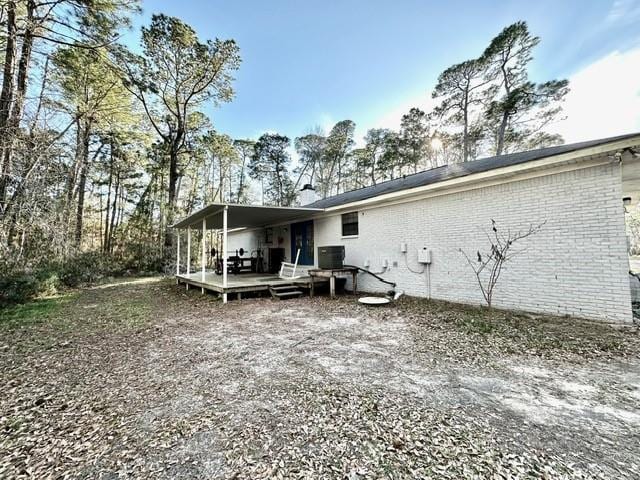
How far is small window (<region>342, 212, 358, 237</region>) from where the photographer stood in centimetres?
866

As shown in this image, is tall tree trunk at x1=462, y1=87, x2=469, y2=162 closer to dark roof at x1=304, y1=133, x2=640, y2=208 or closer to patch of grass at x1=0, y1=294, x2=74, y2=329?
dark roof at x1=304, y1=133, x2=640, y2=208

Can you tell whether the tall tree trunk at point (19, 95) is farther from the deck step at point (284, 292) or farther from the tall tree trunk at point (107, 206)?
the tall tree trunk at point (107, 206)

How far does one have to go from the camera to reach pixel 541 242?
4.87 meters

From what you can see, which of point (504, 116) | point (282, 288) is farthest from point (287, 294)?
point (504, 116)

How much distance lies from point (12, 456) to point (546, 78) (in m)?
20.9

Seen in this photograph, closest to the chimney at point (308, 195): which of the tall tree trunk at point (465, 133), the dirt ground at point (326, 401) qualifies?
the dirt ground at point (326, 401)

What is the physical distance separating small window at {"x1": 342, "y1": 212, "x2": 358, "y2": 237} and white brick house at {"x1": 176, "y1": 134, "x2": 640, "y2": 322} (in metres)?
0.97

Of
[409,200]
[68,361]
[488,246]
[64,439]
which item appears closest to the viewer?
[64,439]

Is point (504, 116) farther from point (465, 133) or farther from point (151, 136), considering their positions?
point (151, 136)

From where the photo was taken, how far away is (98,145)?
14828mm

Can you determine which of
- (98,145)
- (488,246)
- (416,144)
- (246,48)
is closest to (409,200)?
(488,246)

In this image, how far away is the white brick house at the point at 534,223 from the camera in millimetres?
4191

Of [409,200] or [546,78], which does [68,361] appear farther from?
[546,78]

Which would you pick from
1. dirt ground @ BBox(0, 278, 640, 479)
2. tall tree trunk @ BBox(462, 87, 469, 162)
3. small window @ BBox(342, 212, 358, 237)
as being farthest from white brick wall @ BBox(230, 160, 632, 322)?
tall tree trunk @ BBox(462, 87, 469, 162)
